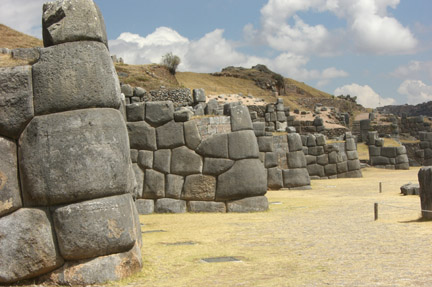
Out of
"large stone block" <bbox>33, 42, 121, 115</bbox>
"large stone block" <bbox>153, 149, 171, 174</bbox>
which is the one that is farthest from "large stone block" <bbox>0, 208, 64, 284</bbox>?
"large stone block" <bbox>153, 149, 171, 174</bbox>

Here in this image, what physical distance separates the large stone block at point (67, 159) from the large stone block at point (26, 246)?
0.20m

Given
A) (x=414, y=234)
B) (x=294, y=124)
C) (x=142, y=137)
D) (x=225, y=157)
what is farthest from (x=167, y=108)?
(x=294, y=124)

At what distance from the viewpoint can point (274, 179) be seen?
20.3m

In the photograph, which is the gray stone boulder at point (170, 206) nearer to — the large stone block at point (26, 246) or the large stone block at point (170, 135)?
the large stone block at point (170, 135)

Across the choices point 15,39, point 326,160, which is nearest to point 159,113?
point 326,160

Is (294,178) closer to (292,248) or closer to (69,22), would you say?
(292,248)

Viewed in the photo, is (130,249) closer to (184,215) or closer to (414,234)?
(414,234)

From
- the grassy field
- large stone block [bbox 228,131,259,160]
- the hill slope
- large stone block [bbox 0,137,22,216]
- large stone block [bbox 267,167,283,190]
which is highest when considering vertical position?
the hill slope

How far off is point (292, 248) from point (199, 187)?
16.3 ft

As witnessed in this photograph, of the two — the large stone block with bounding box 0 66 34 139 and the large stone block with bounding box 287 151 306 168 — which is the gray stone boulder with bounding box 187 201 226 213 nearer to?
the large stone block with bounding box 0 66 34 139

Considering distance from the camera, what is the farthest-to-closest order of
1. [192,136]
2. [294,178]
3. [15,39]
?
[15,39]
[294,178]
[192,136]

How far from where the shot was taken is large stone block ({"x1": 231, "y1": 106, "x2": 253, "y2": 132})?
12.9 m

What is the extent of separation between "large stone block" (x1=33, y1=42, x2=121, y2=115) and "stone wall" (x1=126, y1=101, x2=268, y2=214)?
6516 mm

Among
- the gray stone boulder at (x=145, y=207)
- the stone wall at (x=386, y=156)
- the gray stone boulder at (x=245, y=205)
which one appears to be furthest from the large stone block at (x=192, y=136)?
the stone wall at (x=386, y=156)
